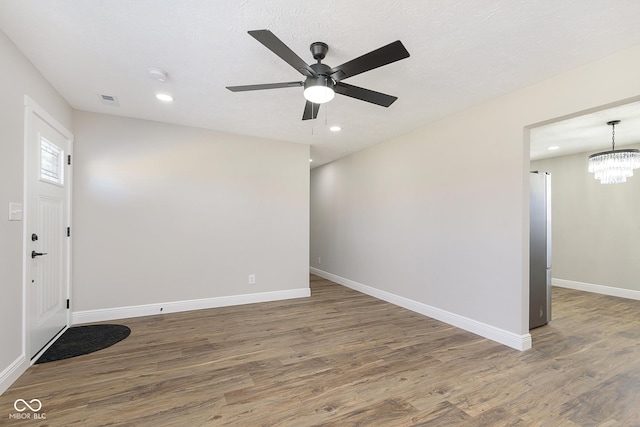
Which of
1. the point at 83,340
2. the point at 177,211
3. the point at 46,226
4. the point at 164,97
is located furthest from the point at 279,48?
the point at 83,340

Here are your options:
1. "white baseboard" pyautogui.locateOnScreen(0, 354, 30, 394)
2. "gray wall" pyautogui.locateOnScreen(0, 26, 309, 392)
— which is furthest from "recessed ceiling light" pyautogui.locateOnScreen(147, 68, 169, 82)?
"white baseboard" pyautogui.locateOnScreen(0, 354, 30, 394)

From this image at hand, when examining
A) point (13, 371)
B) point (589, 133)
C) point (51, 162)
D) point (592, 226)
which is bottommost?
point (13, 371)

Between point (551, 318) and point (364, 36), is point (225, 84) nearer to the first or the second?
point (364, 36)

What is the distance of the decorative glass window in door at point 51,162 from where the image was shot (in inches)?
111

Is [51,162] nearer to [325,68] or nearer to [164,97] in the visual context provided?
[164,97]

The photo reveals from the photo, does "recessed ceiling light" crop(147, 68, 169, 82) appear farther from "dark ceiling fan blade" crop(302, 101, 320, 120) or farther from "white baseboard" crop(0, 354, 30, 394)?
"white baseboard" crop(0, 354, 30, 394)

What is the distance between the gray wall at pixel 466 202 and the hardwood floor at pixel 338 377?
55 cm

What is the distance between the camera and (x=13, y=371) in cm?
226

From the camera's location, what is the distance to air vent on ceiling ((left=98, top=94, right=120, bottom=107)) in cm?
319

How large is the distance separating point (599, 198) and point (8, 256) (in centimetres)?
786

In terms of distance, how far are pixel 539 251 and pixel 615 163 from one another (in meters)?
1.65

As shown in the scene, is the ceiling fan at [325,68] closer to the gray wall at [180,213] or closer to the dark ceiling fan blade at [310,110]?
the dark ceiling fan blade at [310,110]

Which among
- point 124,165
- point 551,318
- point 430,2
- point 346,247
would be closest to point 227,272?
point 124,165

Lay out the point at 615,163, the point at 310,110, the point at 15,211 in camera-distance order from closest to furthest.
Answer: the point at 15,211 < the point at 310,110 < the point at 615,163
